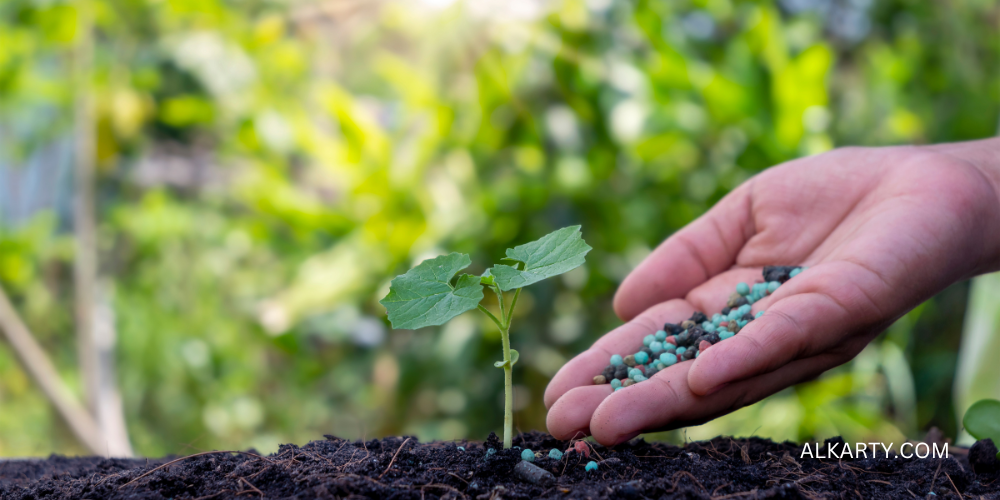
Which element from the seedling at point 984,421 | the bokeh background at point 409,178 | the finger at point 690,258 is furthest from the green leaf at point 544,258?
the bokeh background at point 409,178

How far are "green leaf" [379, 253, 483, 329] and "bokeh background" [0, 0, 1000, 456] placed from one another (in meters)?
1.12

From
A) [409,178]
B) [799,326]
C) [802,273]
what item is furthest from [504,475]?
[409,178]

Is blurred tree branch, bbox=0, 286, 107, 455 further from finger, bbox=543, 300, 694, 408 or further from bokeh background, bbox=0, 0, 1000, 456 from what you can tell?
finger, bbox=543, 300, 694, 408

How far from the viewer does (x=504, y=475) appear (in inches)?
25.2

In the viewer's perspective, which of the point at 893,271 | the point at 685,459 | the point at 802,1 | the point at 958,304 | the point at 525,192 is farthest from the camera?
the point at 802,1

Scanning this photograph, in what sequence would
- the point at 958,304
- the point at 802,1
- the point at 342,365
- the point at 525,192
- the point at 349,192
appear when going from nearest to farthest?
the point at 525,192, the point at 349,192, the point at 342,365, the point at 958,304, the point at 802,1

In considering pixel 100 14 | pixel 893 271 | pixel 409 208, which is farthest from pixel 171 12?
pixel 893 271

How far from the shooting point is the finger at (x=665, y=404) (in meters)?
0.70

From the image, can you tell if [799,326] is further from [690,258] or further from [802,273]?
[690,258]

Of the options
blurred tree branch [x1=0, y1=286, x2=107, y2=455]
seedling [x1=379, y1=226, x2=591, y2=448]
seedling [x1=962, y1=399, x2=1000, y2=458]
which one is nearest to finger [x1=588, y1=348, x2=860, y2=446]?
seedling [x1=379, y1=226, x2=591, y2=448]

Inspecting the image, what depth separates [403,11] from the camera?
2.40 m

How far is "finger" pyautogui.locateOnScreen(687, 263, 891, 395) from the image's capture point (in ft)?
2.31

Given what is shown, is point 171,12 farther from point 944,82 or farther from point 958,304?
point 958,304

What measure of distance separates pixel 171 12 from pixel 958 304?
9.84 ft
